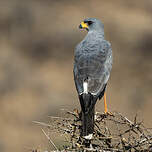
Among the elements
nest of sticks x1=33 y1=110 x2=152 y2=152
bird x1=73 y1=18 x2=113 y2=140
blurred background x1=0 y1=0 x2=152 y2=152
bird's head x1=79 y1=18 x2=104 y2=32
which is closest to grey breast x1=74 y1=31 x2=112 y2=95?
bird x1=73 y1=18 x2=113 y2=140

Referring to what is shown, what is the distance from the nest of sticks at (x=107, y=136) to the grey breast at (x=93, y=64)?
109 centimetres

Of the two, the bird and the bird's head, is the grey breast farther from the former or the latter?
the bird's head

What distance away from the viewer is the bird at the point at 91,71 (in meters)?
5.19

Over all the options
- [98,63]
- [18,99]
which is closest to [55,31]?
[18,99]

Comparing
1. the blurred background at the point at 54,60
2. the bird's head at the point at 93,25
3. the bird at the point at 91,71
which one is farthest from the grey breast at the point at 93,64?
the blurred background at the point at 54,60

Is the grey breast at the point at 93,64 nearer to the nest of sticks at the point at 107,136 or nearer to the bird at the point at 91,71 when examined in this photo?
the bird at the point at 91,71

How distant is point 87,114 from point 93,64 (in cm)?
119

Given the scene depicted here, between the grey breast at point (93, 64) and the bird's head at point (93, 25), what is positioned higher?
the bird's head at point (93, 25)

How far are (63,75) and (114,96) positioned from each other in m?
2.14

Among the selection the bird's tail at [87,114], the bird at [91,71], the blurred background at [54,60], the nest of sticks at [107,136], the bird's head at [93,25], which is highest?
the blurred background at [54,60]

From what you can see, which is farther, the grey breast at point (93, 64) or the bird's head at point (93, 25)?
the bird's head at point (93, 25)

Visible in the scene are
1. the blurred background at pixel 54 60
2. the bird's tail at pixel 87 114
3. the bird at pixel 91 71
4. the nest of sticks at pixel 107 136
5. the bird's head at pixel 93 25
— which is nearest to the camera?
the nest of sticks at pixel 107 136

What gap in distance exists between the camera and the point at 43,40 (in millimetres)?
17125

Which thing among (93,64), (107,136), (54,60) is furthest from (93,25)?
(54,60)
